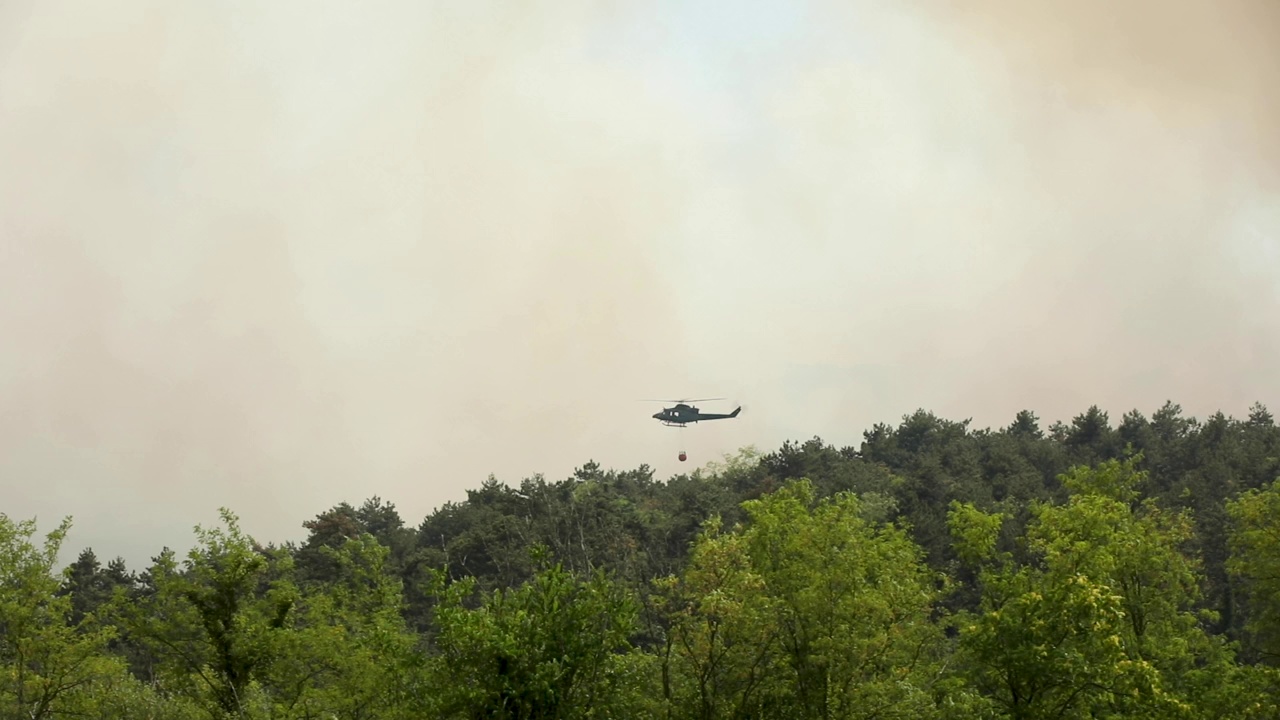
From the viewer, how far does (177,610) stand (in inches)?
1645

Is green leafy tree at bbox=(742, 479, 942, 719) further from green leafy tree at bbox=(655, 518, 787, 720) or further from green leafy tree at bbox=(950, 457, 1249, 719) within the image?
green leafy tree at bbox=(950, 457, 1249, 719)

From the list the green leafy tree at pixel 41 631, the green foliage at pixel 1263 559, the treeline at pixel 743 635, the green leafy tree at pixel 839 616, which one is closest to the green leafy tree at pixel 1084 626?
the treeline at pixel 743 635

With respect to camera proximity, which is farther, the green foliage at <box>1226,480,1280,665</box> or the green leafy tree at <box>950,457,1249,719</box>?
the green foliage at <box>1226,480,1280,665</box>

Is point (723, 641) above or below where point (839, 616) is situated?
below

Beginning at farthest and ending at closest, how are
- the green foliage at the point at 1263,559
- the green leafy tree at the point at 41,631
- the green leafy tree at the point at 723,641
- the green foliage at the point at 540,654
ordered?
1. the green foliage at the point at 1263,559
2. the green leafy tree at the point at 41,631
3. the green leafy tree at the point at 723,641
4. the green foliage at the point at 540,654

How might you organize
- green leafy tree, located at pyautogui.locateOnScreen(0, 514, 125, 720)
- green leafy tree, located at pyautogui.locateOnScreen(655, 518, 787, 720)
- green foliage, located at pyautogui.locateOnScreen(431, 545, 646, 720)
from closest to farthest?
1. green foliage, located at pyautogui.locateOnScreen(431, 545, 646, 720)
2. green leafy tree, located at pyautogui.locateOnScreen(655, 518, 787, 720)
3. green leafy tree, located at pyautogui.locateOnScreen(0, 514, 125, 720)

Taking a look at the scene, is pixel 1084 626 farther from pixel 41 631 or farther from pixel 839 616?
pixel 41 631

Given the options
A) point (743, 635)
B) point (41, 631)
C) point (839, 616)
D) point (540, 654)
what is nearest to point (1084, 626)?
point (839, 616)

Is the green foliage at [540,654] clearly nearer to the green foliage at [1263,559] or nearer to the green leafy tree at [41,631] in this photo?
the green leafy tree at [41,631]

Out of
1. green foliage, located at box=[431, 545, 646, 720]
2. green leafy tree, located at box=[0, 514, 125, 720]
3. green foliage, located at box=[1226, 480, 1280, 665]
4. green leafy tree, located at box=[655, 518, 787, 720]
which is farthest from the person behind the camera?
green foliage, located at box=[1226, 480, 1280, 665]

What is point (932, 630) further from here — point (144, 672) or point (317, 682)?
point (144, 672)

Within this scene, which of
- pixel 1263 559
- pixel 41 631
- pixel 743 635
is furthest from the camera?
pixel 1263 559

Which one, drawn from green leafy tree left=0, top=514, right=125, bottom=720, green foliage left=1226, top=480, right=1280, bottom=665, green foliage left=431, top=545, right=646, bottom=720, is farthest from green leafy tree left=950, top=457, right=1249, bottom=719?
green leafy tree left=0, top=514, right=125, bottom=720

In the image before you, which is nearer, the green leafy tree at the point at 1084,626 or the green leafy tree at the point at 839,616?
the green leafy tree at the point at 1084,626
